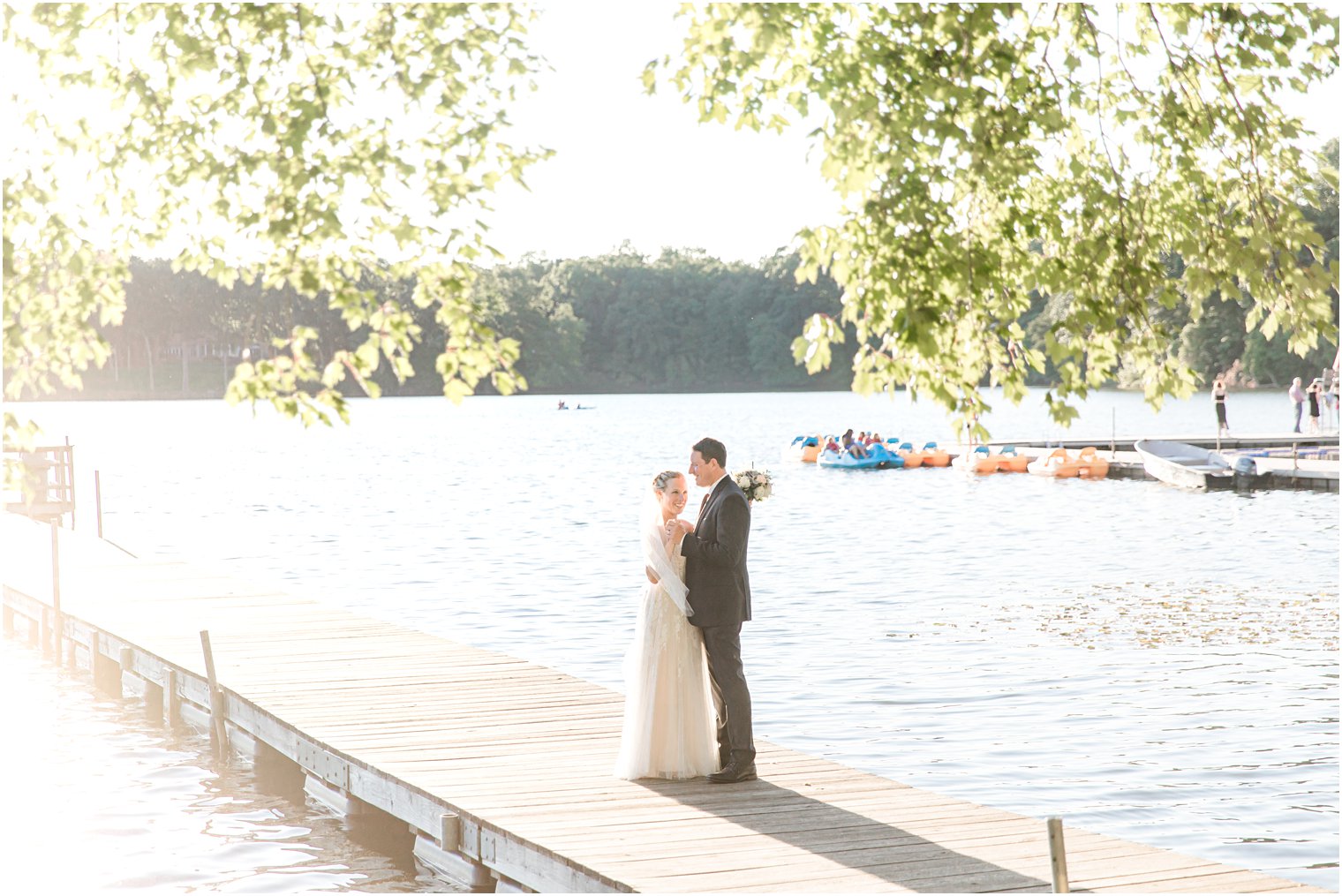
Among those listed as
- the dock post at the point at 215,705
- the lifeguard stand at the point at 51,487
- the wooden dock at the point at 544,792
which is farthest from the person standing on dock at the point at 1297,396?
the dock post at the point at 215,705

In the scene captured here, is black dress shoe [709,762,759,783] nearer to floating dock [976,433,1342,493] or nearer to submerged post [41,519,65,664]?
submerged post [41,519,65,664]

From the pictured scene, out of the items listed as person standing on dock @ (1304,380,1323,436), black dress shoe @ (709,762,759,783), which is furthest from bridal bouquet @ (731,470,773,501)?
person standing on dock @ (1304,380,1323,436)

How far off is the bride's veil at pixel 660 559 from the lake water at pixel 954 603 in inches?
37.6

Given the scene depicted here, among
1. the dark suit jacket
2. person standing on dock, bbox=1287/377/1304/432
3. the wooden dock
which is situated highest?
person standing on dock, bbox=1287/377/1304/432

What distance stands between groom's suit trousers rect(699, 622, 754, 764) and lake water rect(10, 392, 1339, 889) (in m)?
1.22

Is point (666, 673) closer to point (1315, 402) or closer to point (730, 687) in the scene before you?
point (730, 687)

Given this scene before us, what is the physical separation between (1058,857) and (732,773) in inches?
115

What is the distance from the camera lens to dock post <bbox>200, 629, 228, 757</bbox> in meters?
12.9

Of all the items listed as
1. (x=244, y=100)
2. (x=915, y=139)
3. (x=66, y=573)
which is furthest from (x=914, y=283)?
(x=66, y=573)

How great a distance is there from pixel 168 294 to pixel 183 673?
120958 millimetres

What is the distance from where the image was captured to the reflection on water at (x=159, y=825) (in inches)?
419

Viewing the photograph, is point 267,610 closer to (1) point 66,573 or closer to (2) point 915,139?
(1) point 66,573

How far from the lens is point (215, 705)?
13164 mm

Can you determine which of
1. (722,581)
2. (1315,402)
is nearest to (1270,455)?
(1315,402)
